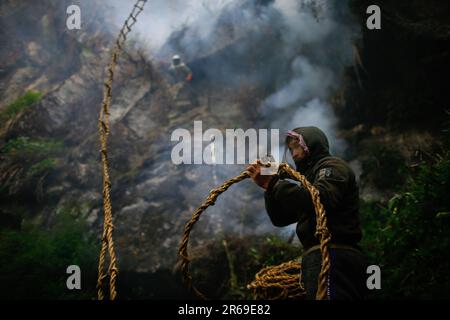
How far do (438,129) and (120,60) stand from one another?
36.8ft

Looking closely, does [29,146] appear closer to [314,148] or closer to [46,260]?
[46,260]

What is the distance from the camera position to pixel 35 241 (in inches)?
288

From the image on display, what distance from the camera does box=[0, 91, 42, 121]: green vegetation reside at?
36.0ft

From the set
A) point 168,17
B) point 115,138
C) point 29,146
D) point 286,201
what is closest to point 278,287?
point 286,201

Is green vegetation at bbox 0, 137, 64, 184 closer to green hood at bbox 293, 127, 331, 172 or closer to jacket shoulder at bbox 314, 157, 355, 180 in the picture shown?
green hood at bbox 293, 127, 331, 172

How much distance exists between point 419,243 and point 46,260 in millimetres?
6875

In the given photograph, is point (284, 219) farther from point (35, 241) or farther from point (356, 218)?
point (35, 241)

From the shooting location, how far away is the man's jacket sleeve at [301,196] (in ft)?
8.14

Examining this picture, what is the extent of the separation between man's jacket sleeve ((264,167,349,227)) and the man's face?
0.38m

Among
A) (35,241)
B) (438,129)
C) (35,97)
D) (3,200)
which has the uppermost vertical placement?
(35,97)

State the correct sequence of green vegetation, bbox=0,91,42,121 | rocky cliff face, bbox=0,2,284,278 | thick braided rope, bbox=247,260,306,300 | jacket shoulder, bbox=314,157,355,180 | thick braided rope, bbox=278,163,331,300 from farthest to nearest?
green vegetation, bbox=0,91,42,121 → rocky cliff face, bbox=0,2,284,278 → thick braided rope, bbox=247,260,306,300 → jacket shoulder, bbox=314,157,355,180 → thick braided rope, bbox=278,163,331,300

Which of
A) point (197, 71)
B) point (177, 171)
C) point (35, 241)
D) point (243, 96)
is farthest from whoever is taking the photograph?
point (197, 71)

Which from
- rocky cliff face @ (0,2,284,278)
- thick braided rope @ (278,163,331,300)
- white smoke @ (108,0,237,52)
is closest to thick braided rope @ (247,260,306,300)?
thick braided rope @ (278,163,331,300)

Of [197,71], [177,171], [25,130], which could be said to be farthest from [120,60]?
[177,171]
